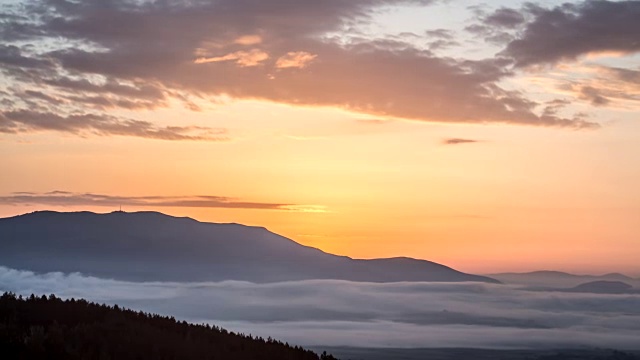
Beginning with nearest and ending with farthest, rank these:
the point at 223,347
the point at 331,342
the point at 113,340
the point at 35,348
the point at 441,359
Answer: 1. the point at 35,348
2. the point at 113,340
3. the point at 223,347
4. the point at 441,359
5. the point at 331,342

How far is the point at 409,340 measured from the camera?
186125 millimetres

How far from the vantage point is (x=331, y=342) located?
167875 mm

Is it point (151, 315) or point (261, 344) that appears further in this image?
point (151, 315)

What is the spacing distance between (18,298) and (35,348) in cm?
559

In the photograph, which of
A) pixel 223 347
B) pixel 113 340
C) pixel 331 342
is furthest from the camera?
pixel 331 342

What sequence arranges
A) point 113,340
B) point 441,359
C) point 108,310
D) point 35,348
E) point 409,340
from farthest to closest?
point 409,340 < point 441,359 < point 108,310 < point 113,340 < point 35,348

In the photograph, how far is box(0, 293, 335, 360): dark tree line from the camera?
55.1 feet

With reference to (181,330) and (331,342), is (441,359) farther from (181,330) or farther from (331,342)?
(181,330)

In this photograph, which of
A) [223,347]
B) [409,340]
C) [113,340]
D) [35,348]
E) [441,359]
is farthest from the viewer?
[409,340]

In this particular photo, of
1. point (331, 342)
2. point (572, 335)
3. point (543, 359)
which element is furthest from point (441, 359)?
point (572, 335)

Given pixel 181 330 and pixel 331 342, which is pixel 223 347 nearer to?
pixel 181 330

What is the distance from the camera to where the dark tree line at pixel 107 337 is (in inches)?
661

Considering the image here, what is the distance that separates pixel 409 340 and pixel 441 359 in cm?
4321

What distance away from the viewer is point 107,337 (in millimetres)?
18047
